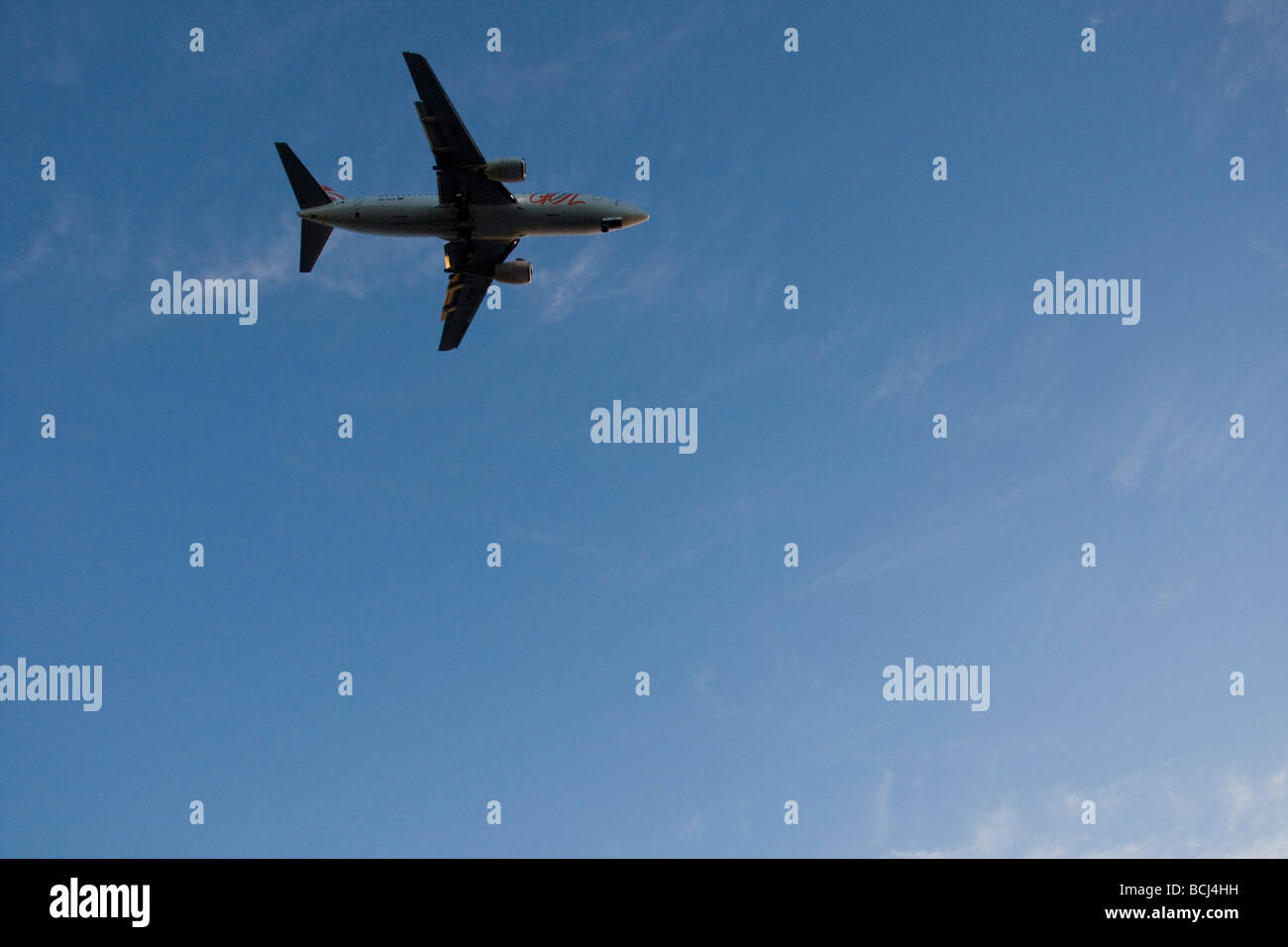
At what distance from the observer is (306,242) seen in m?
62.9

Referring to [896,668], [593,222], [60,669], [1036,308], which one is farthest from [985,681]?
[60,669]

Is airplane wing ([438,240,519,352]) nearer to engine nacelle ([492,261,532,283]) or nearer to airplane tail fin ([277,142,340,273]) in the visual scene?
engine nacelle ([492,261,532,283])

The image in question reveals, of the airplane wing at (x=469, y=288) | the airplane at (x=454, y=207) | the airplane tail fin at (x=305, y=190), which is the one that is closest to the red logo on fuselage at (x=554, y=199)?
the airplane at (x=454, y=207)

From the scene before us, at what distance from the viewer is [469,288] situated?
67.3 m

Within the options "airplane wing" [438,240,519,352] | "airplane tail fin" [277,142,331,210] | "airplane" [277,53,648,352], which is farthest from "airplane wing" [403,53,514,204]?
"airplane tail fin" [277,142,331,210]

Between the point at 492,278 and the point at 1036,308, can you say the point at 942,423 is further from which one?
the point at 492,278

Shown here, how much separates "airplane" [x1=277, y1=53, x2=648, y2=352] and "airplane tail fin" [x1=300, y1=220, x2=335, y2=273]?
0.06 meters

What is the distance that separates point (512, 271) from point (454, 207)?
650 cm

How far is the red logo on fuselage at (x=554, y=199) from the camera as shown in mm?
61750

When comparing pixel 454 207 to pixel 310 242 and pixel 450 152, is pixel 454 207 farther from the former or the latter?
pixel 310 242

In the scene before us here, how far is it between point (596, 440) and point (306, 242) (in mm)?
21553

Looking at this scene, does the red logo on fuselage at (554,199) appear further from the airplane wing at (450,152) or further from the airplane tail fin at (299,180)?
the airplane tail fin at (299,180)

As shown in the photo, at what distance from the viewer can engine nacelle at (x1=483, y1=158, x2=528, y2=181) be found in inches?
2355

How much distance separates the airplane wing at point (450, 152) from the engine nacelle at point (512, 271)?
221 inches
